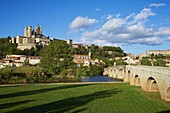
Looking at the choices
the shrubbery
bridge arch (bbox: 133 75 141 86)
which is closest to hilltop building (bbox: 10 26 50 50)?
the shrubbery

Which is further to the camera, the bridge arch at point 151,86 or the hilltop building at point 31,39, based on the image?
the hilltop building at point 31,39

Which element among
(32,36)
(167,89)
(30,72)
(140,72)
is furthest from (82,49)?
(167,89)

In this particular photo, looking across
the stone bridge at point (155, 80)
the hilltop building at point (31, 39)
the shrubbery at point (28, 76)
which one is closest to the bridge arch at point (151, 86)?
the stone bridge at point (155, 80)

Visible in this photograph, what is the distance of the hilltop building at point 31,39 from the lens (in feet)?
450

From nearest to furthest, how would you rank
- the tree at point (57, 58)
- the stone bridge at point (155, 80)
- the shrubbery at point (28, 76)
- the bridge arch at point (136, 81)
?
the stone bridge at point (155, 80), the bridge arch at point (136, 81), the shrubbery at point (28, 76), the tree at point (57, 58)

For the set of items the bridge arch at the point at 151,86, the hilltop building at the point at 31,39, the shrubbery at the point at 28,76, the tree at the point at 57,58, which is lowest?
the bridge arch at the point at 151,86

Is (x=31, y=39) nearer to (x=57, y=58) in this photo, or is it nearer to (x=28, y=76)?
(x=57, y=58)

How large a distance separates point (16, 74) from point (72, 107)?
2950 centimetres

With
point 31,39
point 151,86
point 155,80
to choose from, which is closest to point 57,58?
point 151,86

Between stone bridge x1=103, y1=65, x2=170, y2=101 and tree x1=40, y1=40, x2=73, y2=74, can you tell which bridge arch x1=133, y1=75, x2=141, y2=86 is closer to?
stone bridge x1=103, y1=65, x2=170, y2=101

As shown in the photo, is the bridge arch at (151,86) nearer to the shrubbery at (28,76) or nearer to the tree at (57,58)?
the shrubbery at (28,76)

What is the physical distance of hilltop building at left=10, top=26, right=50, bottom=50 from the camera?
137250mm

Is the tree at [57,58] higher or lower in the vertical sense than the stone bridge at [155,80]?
higher

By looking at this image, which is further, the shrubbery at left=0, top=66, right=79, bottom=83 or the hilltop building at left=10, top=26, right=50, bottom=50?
the hilltop building at left=10, top=26, right=50, bottom=50
